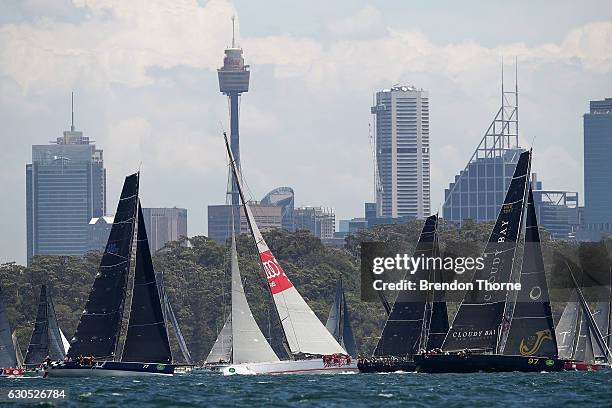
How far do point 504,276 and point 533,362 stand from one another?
13.4ft

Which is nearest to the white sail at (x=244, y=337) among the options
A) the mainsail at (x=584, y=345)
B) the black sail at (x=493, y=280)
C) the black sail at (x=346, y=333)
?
the black sail at (x=493, y=280)

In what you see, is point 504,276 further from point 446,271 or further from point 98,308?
point 446,271

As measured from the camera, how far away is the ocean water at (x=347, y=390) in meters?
61.6

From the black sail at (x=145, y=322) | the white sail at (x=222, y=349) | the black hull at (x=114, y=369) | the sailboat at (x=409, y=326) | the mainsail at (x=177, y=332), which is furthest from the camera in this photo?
the mainsail at (x=177, y=332)

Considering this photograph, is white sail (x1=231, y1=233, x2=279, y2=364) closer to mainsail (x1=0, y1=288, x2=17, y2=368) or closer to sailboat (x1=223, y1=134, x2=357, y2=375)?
sailboat (x1=223, y1=134, x2=357, y2=375)

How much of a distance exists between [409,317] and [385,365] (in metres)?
2.70

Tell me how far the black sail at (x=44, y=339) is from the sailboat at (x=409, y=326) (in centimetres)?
2298

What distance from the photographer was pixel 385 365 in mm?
89875

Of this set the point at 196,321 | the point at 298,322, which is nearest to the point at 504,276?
the point at 298,322

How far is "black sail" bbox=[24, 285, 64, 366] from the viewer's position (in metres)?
104

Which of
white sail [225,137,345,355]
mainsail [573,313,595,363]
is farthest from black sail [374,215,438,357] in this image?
mainsail [573,313,595,363]

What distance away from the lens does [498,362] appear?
8050 centimetres

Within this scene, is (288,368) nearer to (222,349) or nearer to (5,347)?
(5,347)

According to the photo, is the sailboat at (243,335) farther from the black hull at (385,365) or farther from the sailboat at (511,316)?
the sailboat at (511,316)
